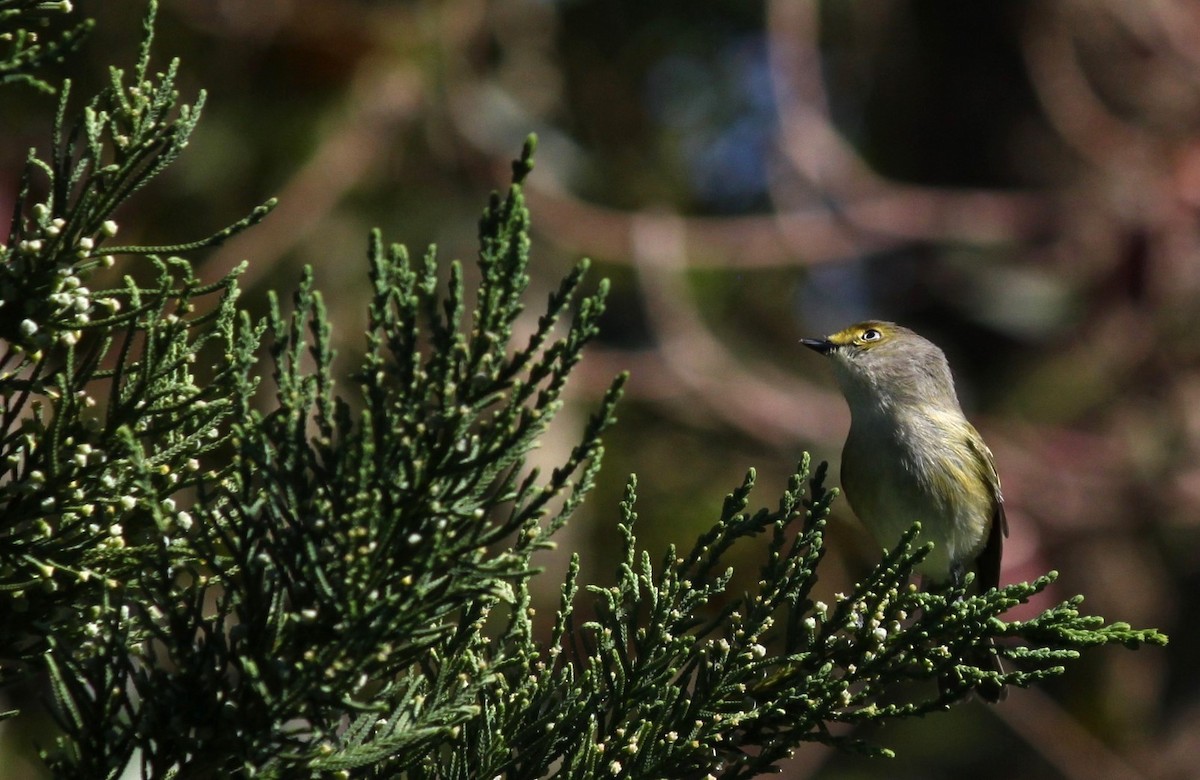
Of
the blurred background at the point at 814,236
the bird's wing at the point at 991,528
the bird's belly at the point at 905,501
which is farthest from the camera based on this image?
the blurred background at the point at 814,236

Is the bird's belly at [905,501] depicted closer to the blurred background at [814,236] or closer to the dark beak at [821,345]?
the dark beak at [821,345]

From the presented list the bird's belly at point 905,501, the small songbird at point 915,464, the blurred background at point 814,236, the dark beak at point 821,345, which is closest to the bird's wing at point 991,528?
the small songbird at point 915,464

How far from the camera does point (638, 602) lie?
220 centimetres

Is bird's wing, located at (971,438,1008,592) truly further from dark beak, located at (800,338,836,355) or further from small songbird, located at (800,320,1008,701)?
dark beak, located at (800,338,836,355)

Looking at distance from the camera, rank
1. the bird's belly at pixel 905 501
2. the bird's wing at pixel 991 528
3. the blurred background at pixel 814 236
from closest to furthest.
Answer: the bird's belly at pixel 905 501
the bird's wing at pixel 991 528
the blurred background at pixel 814 236

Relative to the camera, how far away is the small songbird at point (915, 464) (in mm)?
4207

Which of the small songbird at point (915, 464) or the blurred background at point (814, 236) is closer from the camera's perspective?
the small songbird at point (915, 464)

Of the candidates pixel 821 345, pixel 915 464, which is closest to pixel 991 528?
pixel 915 464

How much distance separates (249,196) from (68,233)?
14.8 feet

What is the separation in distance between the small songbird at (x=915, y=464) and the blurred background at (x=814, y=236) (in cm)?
141

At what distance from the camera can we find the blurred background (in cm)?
637

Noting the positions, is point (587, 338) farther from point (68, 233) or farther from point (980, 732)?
point (980, 732)

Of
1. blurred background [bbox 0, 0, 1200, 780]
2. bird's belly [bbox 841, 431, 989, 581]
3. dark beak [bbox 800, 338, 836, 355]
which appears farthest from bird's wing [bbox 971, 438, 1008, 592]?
blurred background [bbox 0, 0, 1200, 780]

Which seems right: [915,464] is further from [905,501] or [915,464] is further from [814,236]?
[814,236]
